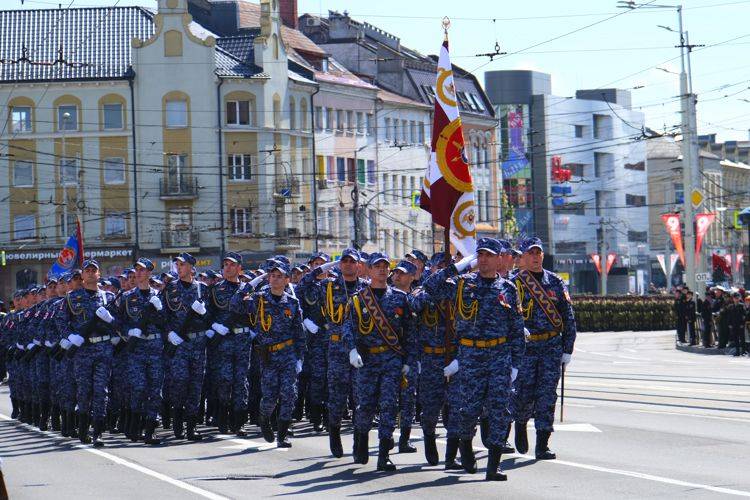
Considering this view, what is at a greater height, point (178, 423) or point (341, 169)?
point (341, 169)

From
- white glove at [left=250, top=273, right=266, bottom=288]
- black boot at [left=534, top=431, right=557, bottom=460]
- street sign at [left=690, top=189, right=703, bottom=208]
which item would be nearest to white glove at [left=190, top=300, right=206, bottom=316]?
white glove at [left=250, top=273, right=266, bottom=288]

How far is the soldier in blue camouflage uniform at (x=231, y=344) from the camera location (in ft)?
60.4

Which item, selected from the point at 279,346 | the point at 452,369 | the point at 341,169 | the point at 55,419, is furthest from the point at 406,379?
the point at 341,169

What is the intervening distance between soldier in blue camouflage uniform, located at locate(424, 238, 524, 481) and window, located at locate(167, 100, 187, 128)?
57.7m

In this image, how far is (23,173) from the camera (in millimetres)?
70375

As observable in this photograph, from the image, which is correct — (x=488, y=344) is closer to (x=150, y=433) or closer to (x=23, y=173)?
(x=150, y=433)

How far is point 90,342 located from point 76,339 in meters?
0.18

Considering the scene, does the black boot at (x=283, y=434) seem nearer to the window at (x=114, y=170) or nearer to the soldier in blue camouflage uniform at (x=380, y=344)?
the soldier in blue camouflage uniform at (x=380, y=344)

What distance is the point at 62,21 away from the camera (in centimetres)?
7238

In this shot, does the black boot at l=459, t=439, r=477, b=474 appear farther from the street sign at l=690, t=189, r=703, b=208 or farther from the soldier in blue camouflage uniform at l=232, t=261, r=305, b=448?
the street sign at l=690, t=189, r=703, b=208

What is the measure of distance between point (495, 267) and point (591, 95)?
115051 millimetres

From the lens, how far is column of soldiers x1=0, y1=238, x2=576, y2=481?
13.3 meters

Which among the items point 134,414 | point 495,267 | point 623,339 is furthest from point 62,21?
point 495,267

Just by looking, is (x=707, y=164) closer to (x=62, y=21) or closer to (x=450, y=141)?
(x=62, y=21)
